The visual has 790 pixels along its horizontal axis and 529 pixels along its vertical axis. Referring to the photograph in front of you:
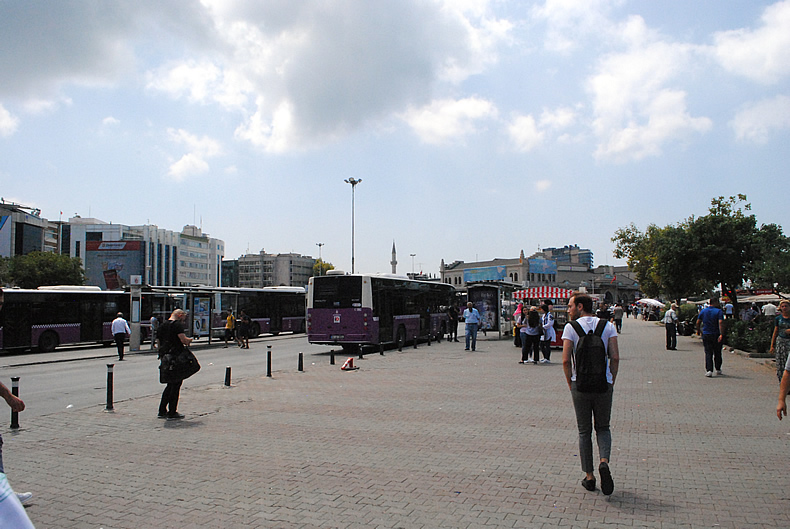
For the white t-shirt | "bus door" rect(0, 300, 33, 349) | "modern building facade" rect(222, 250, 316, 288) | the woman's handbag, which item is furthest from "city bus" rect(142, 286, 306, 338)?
"modern building facade" rect(222, 250, 316, 288)

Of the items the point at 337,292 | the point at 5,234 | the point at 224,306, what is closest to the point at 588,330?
the point at 337,292

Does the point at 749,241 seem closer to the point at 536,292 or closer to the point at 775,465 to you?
the point at 536,292

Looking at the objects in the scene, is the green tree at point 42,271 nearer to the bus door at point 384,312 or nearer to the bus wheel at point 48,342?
the bus wheel at point 48,342

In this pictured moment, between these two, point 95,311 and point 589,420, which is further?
point 95,311

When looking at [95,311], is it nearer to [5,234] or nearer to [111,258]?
[5,234]

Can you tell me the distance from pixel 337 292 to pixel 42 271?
6189cm

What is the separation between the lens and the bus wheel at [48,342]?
25.2 meters

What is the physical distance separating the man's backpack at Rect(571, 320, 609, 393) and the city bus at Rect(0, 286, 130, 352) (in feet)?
80.4

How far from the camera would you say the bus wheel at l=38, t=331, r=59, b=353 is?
82.8 feet

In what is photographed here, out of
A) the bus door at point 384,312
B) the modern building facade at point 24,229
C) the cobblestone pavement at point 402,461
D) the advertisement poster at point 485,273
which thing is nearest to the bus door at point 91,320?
the bus door at point 384,312

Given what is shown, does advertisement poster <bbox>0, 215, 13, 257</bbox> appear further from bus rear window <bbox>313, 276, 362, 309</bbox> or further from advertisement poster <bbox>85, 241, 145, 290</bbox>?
bus rear window <bbox>313, 276, 362, 309</bbox>

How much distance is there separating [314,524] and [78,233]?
15376 centimetres

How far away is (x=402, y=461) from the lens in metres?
6.77

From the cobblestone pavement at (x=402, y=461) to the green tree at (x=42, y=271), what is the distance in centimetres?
6964
